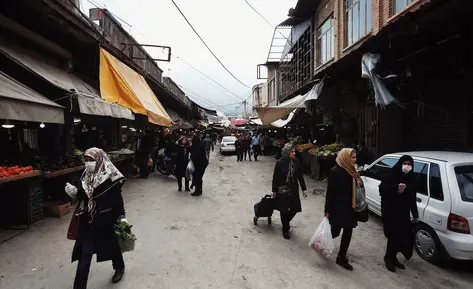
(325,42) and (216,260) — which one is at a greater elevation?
(325,42)

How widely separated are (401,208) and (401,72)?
4.88 metres

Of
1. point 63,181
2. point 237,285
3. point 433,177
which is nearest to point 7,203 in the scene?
point 63,181

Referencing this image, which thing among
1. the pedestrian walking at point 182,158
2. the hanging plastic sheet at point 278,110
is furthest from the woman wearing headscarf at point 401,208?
the hanging plastic sheet at point 278,110

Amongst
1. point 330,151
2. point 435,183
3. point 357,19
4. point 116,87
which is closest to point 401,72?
point 330,151

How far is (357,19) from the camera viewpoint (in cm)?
1200

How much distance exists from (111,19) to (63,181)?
25.3 feet

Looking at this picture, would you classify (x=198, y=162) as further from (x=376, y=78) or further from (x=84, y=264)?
(x=84, y=264)

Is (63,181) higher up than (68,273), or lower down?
higher up

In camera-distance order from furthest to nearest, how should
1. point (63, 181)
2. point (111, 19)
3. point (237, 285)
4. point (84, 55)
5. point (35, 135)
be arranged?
point (111, 19)
point (84, 55)
point (35, 135)
point (63, 181)
point (237, 285)

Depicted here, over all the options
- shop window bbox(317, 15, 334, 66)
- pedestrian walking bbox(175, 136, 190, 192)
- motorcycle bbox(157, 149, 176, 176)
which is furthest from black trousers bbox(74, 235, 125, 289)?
shop window bbox(317, 15, 334, 66)

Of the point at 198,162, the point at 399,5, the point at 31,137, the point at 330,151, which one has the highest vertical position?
the point at 399,5

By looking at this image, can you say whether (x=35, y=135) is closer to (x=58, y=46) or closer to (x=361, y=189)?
(x=58, y=46)

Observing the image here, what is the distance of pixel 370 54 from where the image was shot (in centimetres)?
640

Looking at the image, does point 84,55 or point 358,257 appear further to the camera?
point 84,55
